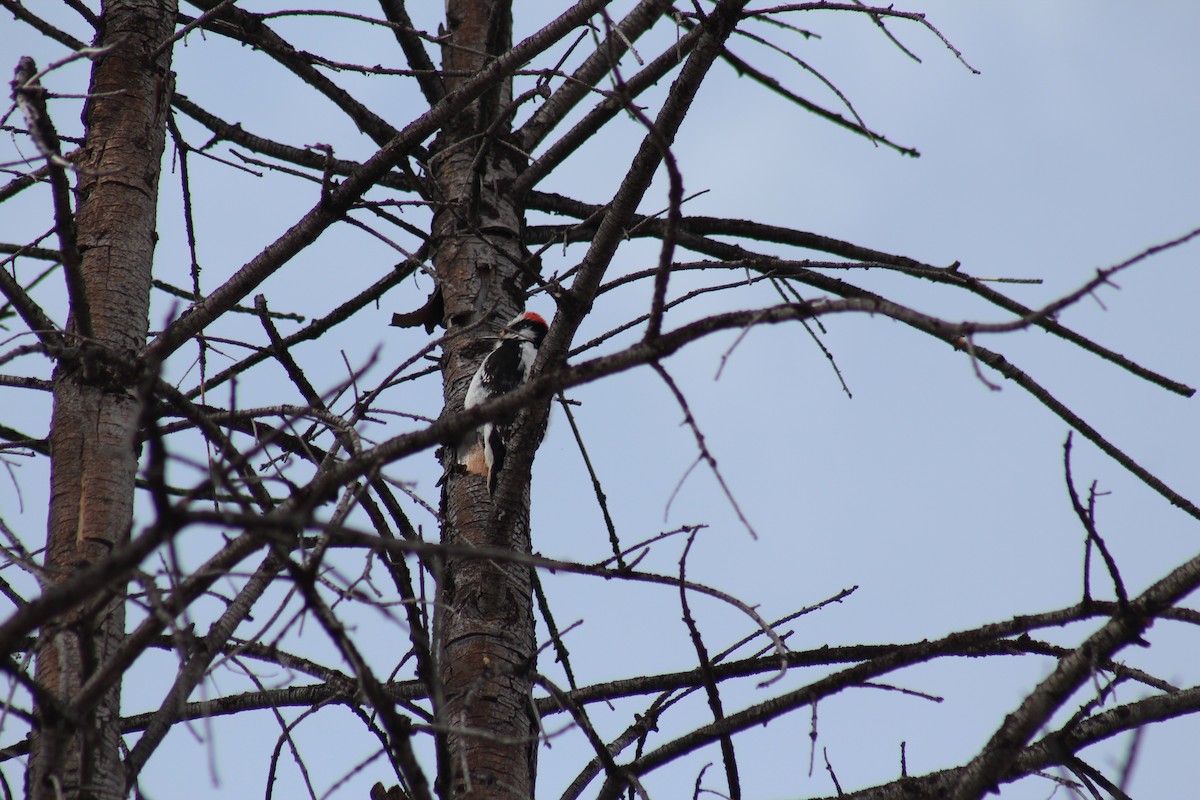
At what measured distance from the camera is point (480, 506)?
367 centimetres

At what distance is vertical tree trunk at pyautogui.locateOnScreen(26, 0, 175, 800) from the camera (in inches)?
97.7

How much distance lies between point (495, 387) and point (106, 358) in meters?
3.26

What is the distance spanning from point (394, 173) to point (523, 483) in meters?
1.95

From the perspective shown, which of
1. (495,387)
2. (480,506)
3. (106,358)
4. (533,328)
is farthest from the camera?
(533,328)

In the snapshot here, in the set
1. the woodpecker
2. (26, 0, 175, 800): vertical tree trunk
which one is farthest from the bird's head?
(26, 0, 175, 800): vertical tree trunk

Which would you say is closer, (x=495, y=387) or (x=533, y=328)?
(x=495, y=387)

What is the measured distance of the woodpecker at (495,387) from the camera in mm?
3861

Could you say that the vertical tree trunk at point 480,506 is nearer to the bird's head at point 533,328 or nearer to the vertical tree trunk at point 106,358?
the vertical tree trunk at point 106,358

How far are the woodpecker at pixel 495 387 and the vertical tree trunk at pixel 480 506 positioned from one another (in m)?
0.09

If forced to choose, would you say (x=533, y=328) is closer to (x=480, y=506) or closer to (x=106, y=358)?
(x=480, y=506)

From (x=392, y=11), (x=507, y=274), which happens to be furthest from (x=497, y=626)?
(x=392, y=11)

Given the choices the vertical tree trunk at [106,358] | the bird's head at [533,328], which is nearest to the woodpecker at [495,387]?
the bird's head at [533,328]

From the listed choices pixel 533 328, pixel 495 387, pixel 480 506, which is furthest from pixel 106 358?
pixel 533 328

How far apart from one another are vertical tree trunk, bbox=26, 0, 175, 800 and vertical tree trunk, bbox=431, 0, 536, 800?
763 mm
